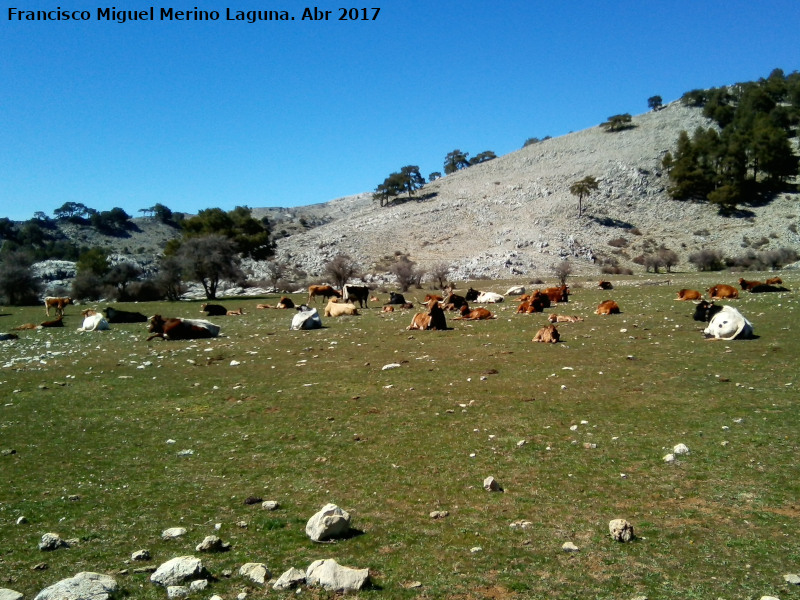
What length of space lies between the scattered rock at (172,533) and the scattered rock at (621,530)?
3996 mm

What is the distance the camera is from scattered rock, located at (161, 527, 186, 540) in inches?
216

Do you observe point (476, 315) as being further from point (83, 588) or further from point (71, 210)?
point (71, 210)

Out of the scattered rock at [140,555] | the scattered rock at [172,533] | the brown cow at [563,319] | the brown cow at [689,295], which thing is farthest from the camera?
the brown cow at [689,295]

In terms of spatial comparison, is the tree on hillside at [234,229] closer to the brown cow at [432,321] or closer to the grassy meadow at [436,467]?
the brown cow at [432,321]

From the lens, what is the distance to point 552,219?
83.5 metres

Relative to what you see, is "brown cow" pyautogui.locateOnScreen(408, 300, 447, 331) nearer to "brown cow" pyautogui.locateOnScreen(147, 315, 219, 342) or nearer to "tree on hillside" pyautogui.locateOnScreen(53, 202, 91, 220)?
"brown cow" pyautogui.locateOnScreen(147, 315, 219, 342)

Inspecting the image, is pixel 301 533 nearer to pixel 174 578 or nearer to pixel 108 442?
pixel 174 578

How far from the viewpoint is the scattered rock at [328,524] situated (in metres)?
5.38

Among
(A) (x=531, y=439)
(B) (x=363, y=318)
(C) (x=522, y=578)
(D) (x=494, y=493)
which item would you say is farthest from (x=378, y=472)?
(B) (x=363, y=318)

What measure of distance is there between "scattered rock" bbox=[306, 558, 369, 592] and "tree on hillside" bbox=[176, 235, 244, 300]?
4241cm

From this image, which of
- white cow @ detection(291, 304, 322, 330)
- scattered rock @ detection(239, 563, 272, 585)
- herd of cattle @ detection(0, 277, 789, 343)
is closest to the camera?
scattered rock @ detection(239, 563, 272, 585)

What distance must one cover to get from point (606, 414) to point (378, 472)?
4.14 m

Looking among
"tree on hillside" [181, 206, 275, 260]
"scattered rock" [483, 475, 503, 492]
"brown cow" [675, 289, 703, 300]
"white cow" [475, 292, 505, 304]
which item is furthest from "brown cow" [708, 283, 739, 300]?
"tree on hillside" [181, 206, 275, 260]

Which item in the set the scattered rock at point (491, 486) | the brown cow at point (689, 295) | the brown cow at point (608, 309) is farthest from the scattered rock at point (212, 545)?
the brown cow at point (689, 295)
